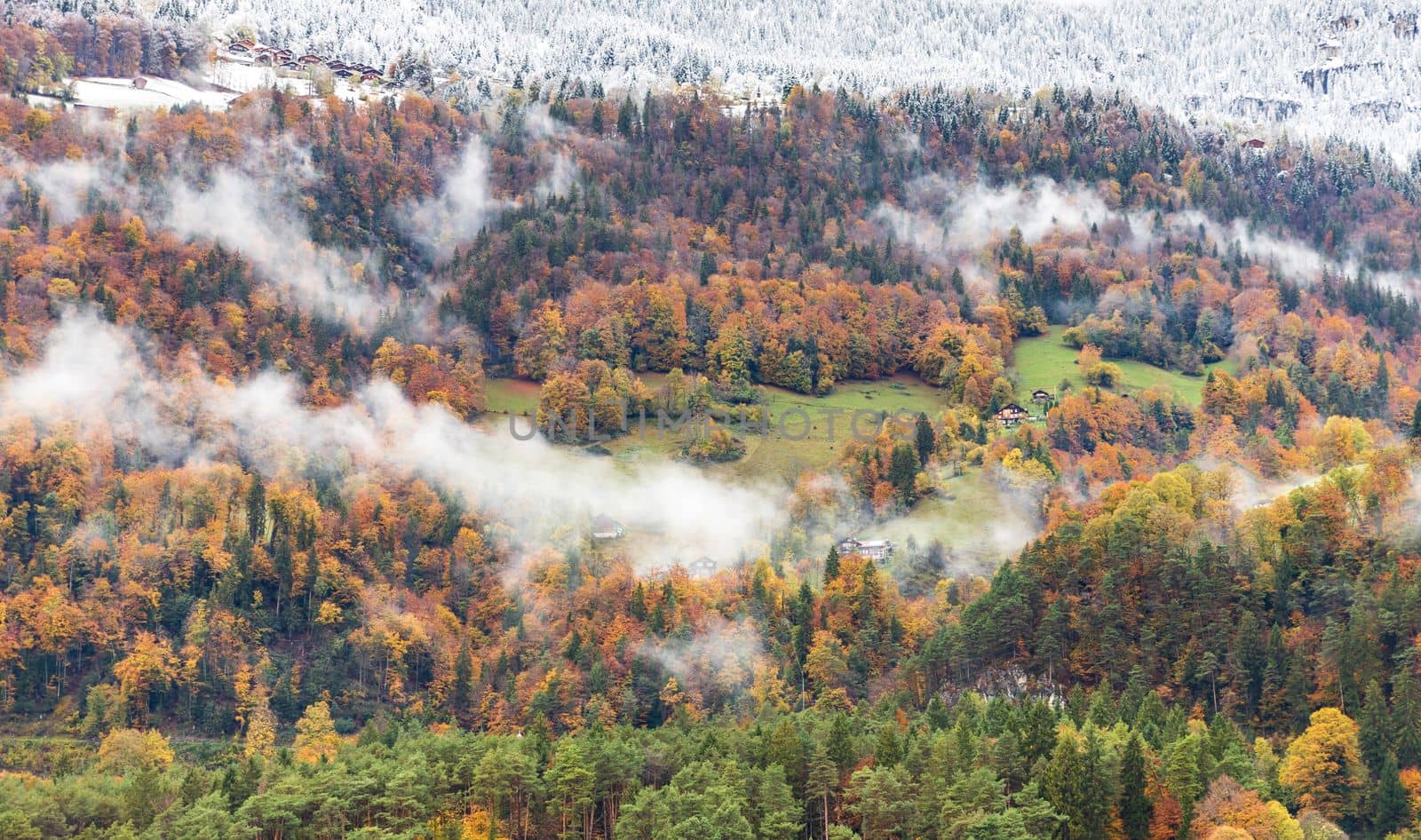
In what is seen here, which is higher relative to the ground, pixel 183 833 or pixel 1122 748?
pixel 1122 748

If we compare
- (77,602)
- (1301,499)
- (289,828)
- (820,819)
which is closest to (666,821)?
(820,819)

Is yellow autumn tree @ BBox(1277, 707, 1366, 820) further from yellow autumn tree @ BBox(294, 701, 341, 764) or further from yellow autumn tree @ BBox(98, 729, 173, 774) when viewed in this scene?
yellow autumn tree @ BBox(98, 729, 173, 774)

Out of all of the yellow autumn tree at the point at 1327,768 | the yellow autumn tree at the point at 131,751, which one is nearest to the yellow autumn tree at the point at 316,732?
the yellow autumn tree at the point at 131,751

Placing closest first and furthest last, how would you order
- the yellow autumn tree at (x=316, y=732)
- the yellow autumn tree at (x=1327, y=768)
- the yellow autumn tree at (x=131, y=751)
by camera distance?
the yellow autumn tree at (x=1327, y=768) → the yellow autumn tree at (x=131, y=751) → the yellow autumn tree at (x=316, y=732)

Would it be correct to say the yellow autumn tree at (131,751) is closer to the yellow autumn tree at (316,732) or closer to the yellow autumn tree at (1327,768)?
the yellow autumn tree at (316,732)

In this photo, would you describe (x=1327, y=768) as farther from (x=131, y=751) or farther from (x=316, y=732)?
(x=131, y=751)

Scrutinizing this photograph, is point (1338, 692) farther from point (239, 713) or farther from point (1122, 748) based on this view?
point (239, 713)

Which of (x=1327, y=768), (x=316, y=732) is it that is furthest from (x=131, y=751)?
(x=1327, y=768)

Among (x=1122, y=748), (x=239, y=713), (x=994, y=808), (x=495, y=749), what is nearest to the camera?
(x=994, y=808)

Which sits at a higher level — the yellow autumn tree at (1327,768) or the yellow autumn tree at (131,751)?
the yellow autumn tree at (1327,768)

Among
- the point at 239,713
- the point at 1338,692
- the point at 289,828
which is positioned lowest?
the point at 239,713

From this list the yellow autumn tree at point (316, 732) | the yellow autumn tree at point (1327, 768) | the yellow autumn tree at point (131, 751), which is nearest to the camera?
the yellow autumn tree at point (1327, 768)
